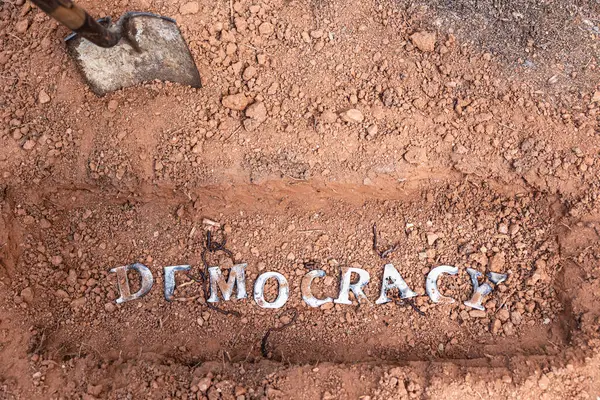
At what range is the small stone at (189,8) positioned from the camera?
11.0 ft

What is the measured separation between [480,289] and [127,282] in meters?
2.31

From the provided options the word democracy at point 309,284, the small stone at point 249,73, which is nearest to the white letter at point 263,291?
the word democracy at point 309,284

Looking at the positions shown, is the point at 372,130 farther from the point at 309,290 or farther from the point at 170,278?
the point at 170,278

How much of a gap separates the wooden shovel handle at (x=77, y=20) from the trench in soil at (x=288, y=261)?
101 centimetres

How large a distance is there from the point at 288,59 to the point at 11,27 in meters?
1.84

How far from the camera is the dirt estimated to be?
3.30 m

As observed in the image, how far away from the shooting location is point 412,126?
11.0 feet

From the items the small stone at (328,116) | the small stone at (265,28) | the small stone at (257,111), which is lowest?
the small stone at (328,116)

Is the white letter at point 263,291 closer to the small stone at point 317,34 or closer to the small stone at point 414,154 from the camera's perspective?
the small stone at point 414,154

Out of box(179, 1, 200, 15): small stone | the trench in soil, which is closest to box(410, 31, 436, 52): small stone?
the trench in soil

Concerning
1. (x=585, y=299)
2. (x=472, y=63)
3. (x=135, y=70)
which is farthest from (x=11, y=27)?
(x=585, y=299)

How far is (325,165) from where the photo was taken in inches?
132

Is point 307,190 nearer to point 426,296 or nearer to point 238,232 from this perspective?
point 238,232

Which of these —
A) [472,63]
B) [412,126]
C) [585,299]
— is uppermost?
[472,63]
